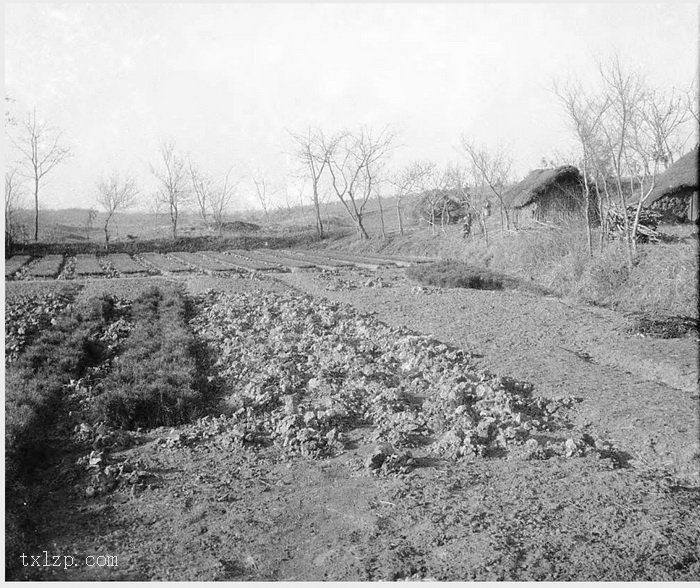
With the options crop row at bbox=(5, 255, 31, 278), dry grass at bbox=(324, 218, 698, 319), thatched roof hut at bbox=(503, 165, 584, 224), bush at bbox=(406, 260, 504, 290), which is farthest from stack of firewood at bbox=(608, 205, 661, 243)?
crop row at bbox=(5, 255, 31, 278)

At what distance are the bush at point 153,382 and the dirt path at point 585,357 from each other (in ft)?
11.4

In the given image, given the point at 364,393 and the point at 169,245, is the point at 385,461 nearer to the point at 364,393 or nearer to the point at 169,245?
the point at 364,393

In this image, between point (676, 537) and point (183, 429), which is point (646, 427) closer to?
point (676, 537)

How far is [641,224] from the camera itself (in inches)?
563

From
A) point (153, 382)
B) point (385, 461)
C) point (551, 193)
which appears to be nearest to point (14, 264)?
Result: point (153, 382)

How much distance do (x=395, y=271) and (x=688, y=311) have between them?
9794mm

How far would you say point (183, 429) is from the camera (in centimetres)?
536

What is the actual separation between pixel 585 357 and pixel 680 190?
42.0ft

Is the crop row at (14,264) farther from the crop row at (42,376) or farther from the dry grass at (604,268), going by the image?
the dry grass at (604,268)

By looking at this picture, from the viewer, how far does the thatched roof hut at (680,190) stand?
1648 centimetres

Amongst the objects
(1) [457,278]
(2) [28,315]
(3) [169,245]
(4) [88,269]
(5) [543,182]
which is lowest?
(2) [28,315]

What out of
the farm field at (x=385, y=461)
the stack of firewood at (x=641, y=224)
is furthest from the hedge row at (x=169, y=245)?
the farm field at (x=385, y=461)

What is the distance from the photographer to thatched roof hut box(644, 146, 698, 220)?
16.5 metres

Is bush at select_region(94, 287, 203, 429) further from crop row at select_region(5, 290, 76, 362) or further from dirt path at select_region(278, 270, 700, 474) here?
dirt path at select_region(278, 270, 700, 474)
